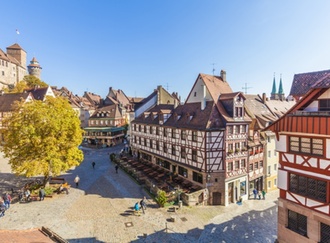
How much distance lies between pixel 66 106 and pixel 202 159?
17830 mm

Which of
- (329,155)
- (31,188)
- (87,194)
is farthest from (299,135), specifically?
(31,188)

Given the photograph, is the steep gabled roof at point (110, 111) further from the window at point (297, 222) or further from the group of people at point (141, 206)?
the window at point (297, 222)

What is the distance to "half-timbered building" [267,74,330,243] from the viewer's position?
38.9ft

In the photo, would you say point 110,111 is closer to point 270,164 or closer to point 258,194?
point 270,164

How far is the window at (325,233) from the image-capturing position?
39.0 feet

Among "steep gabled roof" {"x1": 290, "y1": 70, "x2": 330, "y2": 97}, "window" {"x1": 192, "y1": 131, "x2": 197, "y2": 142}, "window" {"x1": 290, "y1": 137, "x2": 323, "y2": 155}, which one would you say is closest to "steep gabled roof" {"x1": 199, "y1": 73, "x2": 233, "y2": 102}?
"window" {"x1": 192, "y1": 131, "x2": 197, "y2": 142}

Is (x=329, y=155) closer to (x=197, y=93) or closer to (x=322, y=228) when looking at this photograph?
(x=322, y=228)

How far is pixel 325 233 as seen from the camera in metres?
12.0

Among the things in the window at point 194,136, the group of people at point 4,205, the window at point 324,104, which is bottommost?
the group of people at point 4,205

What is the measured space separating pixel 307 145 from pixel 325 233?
16.0 feet

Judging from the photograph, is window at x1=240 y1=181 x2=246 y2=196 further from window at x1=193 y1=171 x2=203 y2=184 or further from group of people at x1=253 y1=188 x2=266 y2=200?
window at x1=193 y1=171 x2=203 y2=184

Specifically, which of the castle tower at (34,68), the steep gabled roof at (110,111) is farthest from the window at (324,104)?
the castle tower at (34,68)

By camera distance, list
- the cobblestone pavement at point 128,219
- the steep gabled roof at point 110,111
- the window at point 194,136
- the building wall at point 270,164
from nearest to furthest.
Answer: the cobblestone pavement at point 128,219 < the window at point 194,136 < the building wall at point 270,164 < the steep gabled roof at point 110,111

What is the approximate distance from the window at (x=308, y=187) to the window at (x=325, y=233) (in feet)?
4.84
